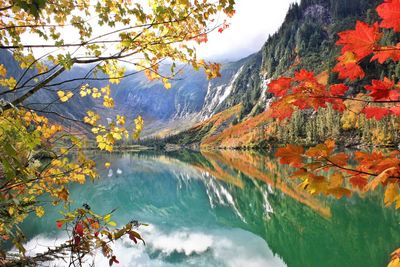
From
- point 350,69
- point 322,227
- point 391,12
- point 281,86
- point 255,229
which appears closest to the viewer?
point 391,12

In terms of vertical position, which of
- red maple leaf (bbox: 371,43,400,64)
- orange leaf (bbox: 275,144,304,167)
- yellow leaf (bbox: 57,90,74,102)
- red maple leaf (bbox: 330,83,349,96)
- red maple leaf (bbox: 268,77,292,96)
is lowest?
orange leaf (bbox: 275,144,304,167)

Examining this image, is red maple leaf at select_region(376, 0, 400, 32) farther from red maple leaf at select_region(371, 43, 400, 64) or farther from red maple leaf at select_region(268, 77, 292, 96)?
red maple leaf at select_region(268, 77, 292, 96)

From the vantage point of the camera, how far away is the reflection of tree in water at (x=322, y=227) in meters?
17.6

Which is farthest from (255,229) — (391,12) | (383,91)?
(391,12)

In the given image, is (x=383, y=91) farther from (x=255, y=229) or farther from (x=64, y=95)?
(x=255, y=229)

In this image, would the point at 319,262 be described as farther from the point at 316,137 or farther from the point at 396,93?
the point at 316,137

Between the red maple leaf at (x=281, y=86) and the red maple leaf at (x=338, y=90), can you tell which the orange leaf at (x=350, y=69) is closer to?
the red maple leaf at (x=338, y=90)

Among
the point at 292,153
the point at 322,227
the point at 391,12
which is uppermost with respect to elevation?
the point at 391,12

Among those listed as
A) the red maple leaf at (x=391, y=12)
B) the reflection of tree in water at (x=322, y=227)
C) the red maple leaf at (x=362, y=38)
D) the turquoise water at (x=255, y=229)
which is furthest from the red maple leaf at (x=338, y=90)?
the reflection of tree in water at (x=322, y=227)

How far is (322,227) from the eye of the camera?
22.9 metres

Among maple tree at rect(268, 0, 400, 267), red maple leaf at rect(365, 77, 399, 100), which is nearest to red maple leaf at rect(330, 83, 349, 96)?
maple tree at rect(268, 0, 400, 267)

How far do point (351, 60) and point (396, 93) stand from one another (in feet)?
1.38

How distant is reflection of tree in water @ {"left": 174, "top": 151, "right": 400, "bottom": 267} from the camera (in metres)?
17.6

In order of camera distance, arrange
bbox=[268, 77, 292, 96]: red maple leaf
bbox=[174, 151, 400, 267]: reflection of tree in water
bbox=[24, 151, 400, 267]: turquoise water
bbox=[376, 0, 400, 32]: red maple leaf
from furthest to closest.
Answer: bbox=[24, 151, 400, 267]: turquoise water < bbox=[174, 151, 400, 267]: reflection of tree in water < bbox=[268, 77, 292, 96]: red maple leaf < bbox=[376, 0, 400, 32]: red maple leaf
